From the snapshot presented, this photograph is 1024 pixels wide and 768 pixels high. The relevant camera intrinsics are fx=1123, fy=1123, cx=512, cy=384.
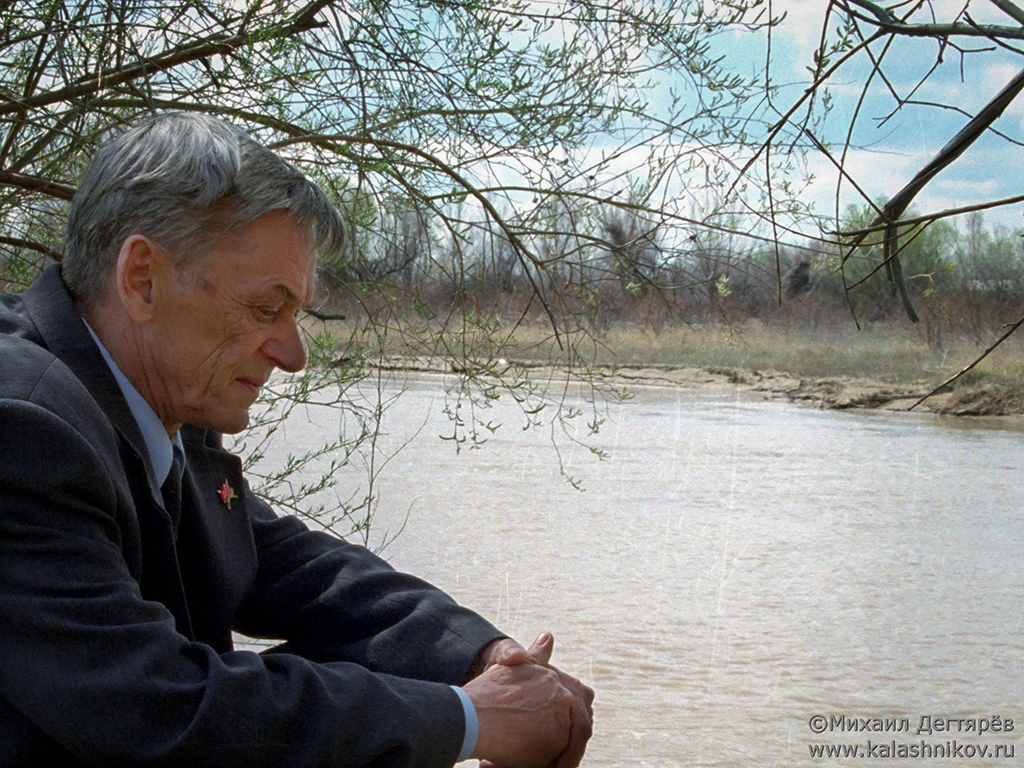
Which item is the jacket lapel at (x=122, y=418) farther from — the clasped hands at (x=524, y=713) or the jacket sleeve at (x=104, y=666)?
the clasped hands at (x=524, y=713)

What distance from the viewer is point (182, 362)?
4.45ft

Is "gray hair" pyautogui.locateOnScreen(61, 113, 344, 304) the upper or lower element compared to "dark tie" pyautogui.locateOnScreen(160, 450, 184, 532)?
upper

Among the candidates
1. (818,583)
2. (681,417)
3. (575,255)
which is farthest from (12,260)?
(681,417)

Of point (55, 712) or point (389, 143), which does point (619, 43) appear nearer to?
point (389, 143)

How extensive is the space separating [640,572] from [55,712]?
469cm

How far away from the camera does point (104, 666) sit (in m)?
1.06

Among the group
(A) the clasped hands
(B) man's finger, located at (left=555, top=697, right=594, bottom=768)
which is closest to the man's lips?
(A) the clasped hands

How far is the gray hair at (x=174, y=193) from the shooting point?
4.18ft

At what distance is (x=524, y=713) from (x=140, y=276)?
681 mm

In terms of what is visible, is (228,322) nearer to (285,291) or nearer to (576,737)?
(285,291)

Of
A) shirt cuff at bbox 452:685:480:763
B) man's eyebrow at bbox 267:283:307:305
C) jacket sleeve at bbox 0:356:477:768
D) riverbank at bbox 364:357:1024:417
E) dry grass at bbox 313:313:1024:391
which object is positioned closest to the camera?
jacket sleeve at bbox 0:356:477:768

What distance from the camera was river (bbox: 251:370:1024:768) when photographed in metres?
3.73

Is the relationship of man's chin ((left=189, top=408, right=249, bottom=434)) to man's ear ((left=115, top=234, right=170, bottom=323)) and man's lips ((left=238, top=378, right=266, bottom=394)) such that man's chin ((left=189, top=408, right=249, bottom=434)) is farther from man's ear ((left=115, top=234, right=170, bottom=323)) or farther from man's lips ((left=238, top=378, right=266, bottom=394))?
man's ear ((left=115, top=234, right=170, bottom=323))

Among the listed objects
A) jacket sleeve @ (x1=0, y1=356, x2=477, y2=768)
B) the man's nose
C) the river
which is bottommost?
the river
